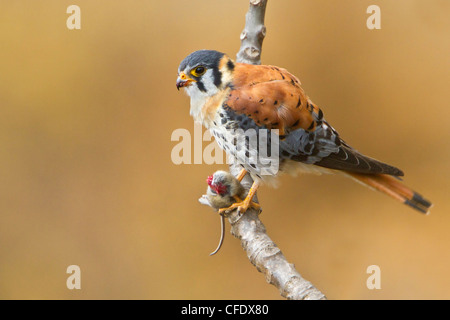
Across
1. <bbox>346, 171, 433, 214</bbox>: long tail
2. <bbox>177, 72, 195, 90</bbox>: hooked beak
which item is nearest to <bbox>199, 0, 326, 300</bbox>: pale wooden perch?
<bbox>346, 171, 433, 214</bbox>: long tail

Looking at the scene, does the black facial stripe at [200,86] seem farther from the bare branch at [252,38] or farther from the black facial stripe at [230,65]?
the bare branch at [252,38]

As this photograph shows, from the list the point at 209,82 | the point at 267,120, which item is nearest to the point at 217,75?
the point at 209,82

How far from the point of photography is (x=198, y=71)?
6.30ft

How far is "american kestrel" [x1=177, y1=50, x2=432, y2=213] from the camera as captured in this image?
185 cm

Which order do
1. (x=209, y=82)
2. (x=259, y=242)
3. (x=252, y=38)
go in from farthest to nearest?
(x=252, y=38) < (x=209, y=82) < (x=259, y=242)

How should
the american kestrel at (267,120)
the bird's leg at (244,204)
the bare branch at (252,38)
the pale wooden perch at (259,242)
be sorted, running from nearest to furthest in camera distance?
the pale wooden perch at (259,242), the american kestrel at (267,120), the bird's leg at (244,204), the bare branch at (252,38)

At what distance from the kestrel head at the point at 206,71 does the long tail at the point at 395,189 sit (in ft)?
2.20

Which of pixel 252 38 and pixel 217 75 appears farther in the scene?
pixel 252 38

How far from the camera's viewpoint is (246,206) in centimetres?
202

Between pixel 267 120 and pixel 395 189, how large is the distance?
613 mm

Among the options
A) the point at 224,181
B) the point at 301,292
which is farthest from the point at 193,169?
the point at 301,292

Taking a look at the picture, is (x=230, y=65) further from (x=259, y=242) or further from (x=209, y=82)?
(x=259, y=242)

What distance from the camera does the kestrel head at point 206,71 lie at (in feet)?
6.23

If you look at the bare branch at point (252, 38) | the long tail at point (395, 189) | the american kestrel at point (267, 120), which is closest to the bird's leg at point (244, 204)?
the american kestrel at point (267, 120)
